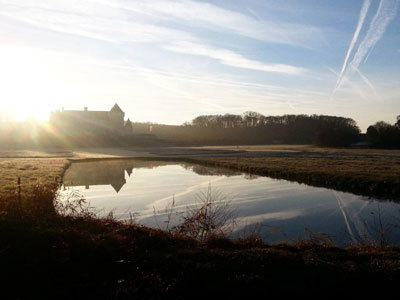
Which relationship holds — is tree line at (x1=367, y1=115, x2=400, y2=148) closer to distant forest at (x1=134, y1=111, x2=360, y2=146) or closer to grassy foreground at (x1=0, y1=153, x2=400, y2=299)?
distant forest at (x1=134, y1=111, x2=360, y2=146)

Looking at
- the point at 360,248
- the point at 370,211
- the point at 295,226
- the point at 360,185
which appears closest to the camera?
the point at 360,248

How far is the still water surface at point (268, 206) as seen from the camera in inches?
435

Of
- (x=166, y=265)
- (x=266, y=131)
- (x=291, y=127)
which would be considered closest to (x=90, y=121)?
(x=266, y=131)

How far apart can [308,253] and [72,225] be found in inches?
253

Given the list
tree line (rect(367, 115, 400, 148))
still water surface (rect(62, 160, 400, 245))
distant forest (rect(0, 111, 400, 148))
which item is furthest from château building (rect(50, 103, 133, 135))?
still water surface (rect(62, 160, 400, 245))

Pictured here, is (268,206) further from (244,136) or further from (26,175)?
(244,136)

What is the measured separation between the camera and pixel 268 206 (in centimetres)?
1507

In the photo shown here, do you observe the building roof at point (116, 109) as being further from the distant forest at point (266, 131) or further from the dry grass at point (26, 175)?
the dry grass at point (26, 175)

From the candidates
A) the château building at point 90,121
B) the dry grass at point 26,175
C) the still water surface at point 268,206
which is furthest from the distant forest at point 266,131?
the dry grass at point 26,175

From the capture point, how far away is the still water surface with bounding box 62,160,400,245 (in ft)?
36.3

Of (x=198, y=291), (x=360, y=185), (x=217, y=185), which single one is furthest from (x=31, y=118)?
(x=198, y=291)

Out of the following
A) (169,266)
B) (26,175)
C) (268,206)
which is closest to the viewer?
(169,266)

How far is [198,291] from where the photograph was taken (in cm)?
572

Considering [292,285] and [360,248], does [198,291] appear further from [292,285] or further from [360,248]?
[360,248]
